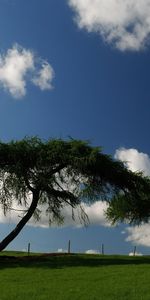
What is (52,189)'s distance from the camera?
4709 centimetres

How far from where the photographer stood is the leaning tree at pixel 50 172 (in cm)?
4612

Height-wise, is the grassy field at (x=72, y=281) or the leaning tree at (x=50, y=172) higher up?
the leaning tree at (x=50, y=172)

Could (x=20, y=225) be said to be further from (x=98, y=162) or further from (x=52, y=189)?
(x=98, y=162)

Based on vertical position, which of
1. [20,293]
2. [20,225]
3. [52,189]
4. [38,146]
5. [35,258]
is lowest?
[20,293]

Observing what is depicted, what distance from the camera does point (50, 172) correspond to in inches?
1847

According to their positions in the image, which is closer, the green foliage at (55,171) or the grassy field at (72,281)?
the grassy field at (72,281)

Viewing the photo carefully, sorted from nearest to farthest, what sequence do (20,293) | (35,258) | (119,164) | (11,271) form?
(20,293) → (11,271) → (35,258) → (119,164)

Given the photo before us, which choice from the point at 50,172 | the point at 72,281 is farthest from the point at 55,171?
the point at 72,281

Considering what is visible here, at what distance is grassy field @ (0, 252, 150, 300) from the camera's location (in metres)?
25.4

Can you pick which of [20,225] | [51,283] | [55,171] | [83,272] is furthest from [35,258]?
[51,283]

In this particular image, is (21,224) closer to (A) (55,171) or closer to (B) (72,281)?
(A) (55,171)

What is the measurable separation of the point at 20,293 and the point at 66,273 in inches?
277

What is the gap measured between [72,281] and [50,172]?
18.2 m

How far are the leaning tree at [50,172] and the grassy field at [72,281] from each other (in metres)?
7.43
